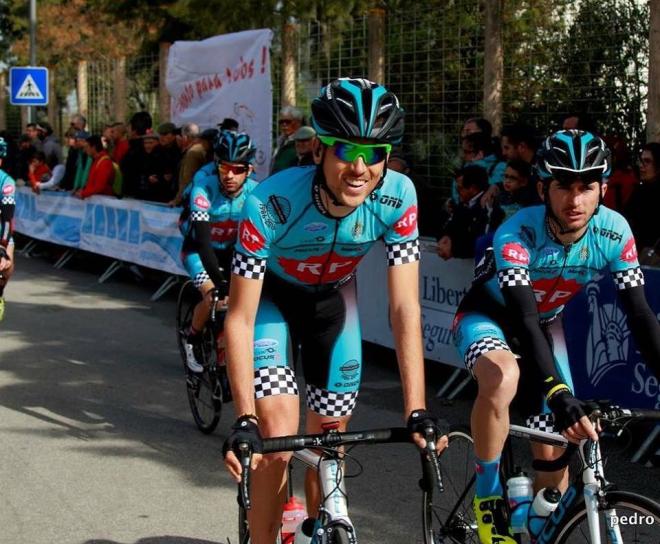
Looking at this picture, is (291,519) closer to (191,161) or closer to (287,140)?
(287,140)

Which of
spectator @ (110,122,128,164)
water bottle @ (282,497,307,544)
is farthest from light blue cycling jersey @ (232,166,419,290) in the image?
spectator @ (110,122,128,164)

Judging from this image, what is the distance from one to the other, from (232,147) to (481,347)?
133 inches

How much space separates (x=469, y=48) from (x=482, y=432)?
28.4ft

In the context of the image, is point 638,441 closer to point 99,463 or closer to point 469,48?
point 99,463

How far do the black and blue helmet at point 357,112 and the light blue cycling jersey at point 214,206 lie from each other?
156 inches

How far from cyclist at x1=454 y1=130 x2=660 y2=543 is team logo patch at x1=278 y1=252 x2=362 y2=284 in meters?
0.60

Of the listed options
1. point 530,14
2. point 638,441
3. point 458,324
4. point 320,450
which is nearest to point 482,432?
point 458,324

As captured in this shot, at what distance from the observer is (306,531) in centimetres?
398

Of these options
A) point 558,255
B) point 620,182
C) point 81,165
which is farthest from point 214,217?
point 81,165

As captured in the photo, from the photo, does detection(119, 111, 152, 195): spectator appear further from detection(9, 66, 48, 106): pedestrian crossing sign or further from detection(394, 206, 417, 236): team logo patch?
detection(394, 206, 417, 236): team logo patch

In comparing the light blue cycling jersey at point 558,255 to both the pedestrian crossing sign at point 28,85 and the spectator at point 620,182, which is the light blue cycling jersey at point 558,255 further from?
the pedestrian crossing sign at point 28,85

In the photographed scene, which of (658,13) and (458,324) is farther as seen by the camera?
(658,13)

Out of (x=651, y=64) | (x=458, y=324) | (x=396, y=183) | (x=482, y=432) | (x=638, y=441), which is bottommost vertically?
(x=638, y=441)

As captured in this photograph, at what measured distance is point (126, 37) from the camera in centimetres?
2794
